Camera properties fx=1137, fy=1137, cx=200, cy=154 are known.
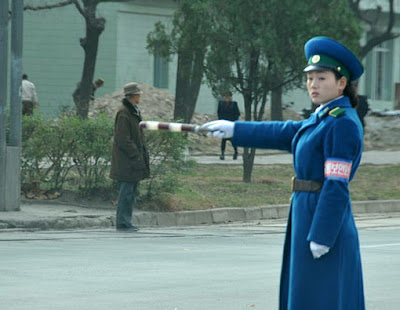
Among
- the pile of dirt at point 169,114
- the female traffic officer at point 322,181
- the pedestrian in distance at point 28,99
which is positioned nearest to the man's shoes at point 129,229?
the female traffic officer at point 322,181

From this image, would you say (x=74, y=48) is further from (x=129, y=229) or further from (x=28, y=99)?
(x=129, y=229)

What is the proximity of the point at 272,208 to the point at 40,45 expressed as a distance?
76.2 feet

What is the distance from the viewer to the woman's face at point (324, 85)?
A: 17.9 ft

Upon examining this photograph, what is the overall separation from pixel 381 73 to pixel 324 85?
46699mm

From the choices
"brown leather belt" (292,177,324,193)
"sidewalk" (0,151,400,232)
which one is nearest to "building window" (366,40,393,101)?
"sidewalk" (0,151,400,232)

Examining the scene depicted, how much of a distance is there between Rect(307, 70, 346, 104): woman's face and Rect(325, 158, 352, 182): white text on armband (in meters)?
0.34

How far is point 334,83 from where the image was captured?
549 cm

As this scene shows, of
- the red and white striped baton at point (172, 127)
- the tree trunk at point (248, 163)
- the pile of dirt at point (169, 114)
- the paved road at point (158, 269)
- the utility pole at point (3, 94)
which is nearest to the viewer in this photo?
the red and white striped baton at point (172, 127)

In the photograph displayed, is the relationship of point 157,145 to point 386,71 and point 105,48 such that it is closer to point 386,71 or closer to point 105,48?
point 105,48

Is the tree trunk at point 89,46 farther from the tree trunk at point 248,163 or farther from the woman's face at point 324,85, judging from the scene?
the woman's face at point 324,85

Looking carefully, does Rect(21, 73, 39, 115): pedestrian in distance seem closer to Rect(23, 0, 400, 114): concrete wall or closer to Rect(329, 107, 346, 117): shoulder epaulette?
Rect(23, 0, 400, 114): concrete wall

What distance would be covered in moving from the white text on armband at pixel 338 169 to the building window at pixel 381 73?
46023mm

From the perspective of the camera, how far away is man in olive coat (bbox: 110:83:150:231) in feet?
47.6

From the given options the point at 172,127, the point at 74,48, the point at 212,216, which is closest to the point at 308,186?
the point at 172,127
